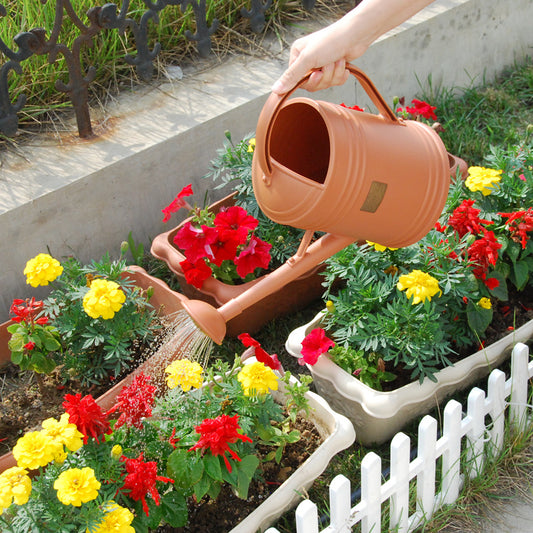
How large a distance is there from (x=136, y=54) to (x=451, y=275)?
5.29 feet

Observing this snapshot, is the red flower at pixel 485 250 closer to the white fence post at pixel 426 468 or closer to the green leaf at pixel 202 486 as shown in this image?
the white fence post at pixel 426 468

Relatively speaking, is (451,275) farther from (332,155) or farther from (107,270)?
(107,270)

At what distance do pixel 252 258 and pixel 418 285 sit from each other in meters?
0.54

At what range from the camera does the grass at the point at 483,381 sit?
1923mm

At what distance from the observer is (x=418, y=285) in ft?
6.29

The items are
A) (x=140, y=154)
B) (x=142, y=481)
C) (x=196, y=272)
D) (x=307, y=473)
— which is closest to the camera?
(x=142, y=481)

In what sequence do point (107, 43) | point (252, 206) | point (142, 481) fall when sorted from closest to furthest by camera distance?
point (142, 481)
point (252, 206)
point (107, 43)

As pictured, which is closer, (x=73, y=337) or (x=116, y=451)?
(x=116, y=451)

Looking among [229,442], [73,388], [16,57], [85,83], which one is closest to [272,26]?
[85,83]

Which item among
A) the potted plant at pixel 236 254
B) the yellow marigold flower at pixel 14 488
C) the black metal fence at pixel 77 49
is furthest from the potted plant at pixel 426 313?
the black metal fence at pixel 77 49

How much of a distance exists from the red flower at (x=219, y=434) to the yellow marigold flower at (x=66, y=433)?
9.5 inches

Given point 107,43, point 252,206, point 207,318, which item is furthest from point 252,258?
point 107,43

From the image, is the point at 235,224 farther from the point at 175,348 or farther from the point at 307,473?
the point at 307,473

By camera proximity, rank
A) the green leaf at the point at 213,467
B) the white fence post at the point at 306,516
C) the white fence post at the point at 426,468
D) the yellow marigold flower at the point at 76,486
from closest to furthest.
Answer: the yellow marigold flower at the point at 76,486 < the white fence post at the point at 306,516 < the green leaf at the point at 213,467 < the white fence post at the point at 426,468
